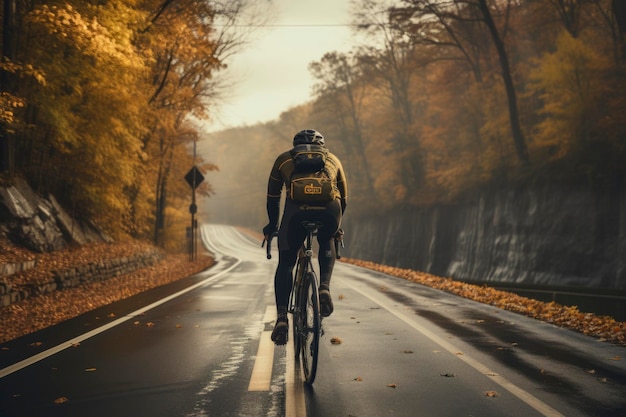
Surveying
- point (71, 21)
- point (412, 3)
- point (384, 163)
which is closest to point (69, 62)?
point (71, 21)

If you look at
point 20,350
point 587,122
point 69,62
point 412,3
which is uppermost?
point 412,3

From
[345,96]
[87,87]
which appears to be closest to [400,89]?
[345,96]

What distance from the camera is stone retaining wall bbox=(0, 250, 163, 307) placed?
11.3 meters

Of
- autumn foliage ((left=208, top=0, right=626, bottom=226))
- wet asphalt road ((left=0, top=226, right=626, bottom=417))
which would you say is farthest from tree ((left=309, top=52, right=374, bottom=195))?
wet asphalt road ((left=0, top=226, right=626, bottom=417))

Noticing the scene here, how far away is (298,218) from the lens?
5.76 metres

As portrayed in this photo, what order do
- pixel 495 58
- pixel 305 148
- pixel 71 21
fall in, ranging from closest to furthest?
pixel 305 148 < pixel 71 21 < pixel 495 58

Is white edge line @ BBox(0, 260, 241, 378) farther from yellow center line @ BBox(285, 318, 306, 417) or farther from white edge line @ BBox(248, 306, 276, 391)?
yellow center line @ BBox(285, 318, 306, 417)

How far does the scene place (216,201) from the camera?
177500 mm

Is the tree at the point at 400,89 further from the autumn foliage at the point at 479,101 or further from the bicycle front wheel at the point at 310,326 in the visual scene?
the bicycle front wheel at the point at 310,326

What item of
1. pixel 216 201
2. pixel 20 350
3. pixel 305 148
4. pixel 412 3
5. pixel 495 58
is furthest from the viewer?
pixel 216 201

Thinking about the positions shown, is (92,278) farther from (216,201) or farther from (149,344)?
(216,201)

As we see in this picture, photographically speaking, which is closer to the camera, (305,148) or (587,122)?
(305,148)

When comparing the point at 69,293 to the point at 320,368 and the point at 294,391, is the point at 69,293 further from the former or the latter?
the point at 294,391

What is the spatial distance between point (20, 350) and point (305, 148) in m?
4.48
